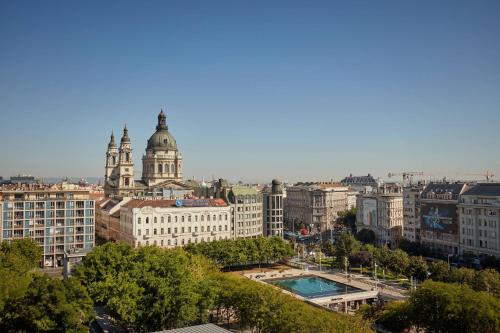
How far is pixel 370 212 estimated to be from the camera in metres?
148

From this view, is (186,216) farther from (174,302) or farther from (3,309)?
(3,309)

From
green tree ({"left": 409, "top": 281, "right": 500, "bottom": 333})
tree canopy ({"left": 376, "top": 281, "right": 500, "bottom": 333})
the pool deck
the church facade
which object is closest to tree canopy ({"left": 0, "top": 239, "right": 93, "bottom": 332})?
the pool deck

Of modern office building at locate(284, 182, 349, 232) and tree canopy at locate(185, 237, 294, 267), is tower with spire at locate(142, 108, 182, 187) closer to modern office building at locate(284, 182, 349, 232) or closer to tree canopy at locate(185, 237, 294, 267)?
modern office building at locate(284, 182, 349, 232)

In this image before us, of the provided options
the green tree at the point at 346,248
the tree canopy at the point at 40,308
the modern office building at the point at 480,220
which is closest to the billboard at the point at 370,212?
the modern office building at the point at 480,220

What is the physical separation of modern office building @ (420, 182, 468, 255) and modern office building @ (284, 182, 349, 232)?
61.3 m

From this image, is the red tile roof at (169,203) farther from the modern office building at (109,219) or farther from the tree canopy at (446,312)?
the tree canopy at (446,312)

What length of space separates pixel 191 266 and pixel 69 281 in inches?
799

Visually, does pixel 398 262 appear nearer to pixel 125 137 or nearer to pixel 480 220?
pixel 480 220

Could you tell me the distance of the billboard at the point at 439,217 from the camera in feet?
371

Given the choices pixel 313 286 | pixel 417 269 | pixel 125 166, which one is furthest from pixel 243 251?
pixel 125 166

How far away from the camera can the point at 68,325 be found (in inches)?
1694

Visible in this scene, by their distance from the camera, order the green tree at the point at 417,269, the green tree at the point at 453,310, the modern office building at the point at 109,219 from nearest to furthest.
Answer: the green tree at the point at 453,310 < the green tree at the point at 417,269 < the modern office building at the point at 109,219

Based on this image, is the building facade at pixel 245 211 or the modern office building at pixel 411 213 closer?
the building facade at pixel 245 211

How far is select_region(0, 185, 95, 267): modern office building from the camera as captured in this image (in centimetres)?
9712
